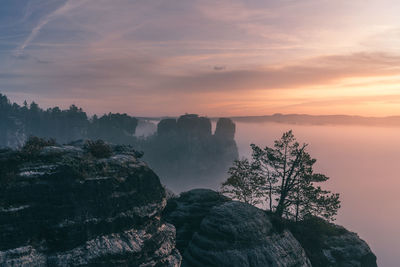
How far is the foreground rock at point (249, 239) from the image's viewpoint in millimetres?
23000

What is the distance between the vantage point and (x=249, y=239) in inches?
934

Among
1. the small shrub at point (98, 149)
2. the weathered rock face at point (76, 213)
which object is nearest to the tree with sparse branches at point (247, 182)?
the weathered rock face at point (76, 213)

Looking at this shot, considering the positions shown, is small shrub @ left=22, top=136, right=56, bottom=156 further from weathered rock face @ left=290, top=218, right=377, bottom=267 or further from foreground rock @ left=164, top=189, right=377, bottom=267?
weathered rock face @ left=290, top=218, right=377, bottom=267

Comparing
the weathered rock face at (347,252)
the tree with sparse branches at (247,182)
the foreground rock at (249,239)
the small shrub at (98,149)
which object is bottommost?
the weathered rock face at (347,252)

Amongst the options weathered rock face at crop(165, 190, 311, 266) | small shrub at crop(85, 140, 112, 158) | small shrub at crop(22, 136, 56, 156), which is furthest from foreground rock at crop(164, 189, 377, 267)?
small shrub at crop(22, 136, 56, 156)

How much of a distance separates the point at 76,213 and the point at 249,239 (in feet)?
53.4

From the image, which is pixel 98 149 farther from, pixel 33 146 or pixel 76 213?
pixel 76 213

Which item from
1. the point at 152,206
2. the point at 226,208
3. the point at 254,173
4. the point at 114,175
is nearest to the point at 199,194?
the point at 226,208

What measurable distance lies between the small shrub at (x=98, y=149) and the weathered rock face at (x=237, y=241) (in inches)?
508

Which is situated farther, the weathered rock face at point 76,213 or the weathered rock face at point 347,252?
the weathered rock face at point 347,252

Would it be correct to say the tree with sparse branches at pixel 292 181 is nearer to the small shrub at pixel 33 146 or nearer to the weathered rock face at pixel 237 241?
the weathered rock face at pixel 237 241

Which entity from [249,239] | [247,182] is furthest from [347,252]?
[249,239]

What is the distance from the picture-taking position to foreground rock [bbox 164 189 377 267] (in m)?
23.0

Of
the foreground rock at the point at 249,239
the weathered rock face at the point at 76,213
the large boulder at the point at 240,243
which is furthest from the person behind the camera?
the foreground rock at the point at 249,239
